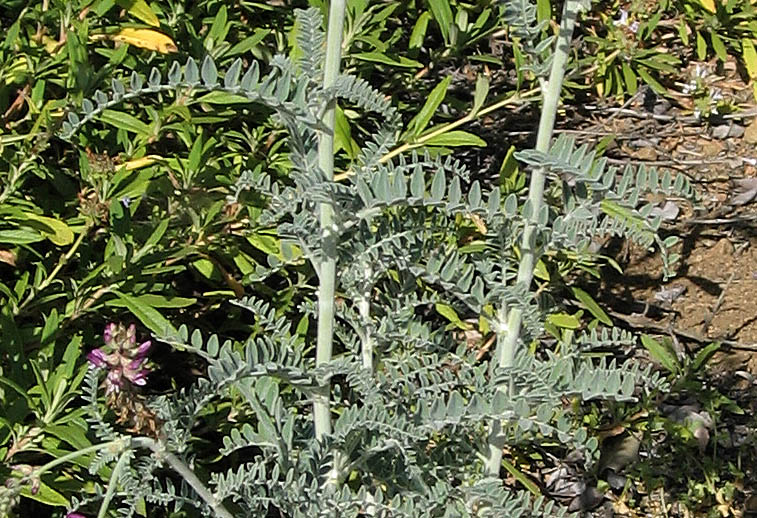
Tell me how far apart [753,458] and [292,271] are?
1.13 meters

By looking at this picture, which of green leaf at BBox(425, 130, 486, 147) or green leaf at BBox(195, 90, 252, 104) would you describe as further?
green leaf at BBox(425, 130, 486, 147)

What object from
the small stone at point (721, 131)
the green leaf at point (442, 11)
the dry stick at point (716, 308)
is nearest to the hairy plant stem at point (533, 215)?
the green leaf at point (442, 11)

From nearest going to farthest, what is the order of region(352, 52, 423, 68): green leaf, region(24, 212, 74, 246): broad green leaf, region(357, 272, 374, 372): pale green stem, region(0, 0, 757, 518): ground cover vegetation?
1. region(0, 0, 757, 518): ground cover vegetation
2. region(357, 272, 374, 372): pale green stem
3. region(24, 212, 74, 246): broad green leaf
4. region(352, 52, 423, 68): green leaf

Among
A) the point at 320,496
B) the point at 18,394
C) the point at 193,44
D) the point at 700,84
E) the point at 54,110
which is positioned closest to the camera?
the point at 320,496

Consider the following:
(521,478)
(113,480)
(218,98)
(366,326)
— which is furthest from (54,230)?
(521,478)

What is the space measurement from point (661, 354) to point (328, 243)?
1.44 m

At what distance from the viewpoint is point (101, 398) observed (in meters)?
1.97

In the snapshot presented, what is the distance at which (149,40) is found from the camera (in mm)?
2266

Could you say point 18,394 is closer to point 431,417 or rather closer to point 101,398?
point 101,398

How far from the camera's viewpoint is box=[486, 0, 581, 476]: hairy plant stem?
1331mm

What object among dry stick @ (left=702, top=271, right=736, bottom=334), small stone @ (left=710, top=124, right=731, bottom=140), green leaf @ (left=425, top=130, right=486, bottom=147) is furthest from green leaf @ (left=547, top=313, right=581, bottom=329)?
small stone @ (left=710, top=124, right=731, bottom=140)

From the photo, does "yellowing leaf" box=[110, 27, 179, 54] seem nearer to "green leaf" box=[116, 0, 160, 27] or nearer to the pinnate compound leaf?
"green leaf" box=[116, 0, 160, 27]

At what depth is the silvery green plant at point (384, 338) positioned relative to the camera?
134 cm

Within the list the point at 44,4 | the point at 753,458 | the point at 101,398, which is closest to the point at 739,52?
the point at 753,458
